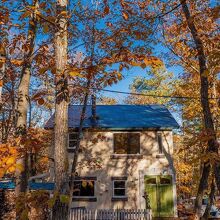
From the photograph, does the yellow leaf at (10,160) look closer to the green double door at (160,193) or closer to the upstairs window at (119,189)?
the upstairs window at (119,189)

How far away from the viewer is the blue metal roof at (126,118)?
72.6ft

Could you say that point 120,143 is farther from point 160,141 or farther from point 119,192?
point 119,192

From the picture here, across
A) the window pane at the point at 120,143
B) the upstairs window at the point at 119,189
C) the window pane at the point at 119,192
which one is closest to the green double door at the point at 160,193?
the upstairs window at the point at 119,189

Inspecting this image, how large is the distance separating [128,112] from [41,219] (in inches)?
506

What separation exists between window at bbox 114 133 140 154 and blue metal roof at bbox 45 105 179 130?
700 mm

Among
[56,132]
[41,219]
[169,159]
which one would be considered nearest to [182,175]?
[169,159]

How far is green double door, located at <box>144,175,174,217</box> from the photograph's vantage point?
21250 mm

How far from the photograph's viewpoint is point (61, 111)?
5754 millimetres

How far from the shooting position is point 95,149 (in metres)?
22.3

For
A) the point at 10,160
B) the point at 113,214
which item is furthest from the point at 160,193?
the point at 10,160

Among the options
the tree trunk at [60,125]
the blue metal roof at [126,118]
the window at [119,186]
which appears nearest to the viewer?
the tree trunk at [60,125]

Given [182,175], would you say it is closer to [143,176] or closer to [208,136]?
[143,176]

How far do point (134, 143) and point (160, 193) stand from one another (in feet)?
14.3

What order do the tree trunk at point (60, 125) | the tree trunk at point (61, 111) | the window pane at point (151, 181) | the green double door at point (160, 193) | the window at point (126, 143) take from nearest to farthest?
the tree trunk at point (60, 125), the tree trunk at point (61, 111), the green double door at point (160, 193), the window pane at point (151, 181), the window at point (126, 143)
